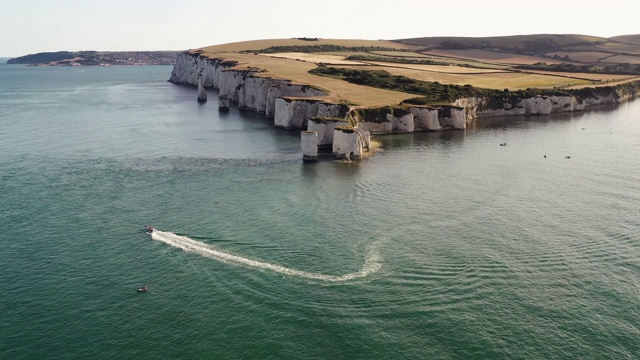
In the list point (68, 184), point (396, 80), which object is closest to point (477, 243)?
point (68, 184)

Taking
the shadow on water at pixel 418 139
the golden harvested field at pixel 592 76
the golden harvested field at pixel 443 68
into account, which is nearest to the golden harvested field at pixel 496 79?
the golden harvested field at pixel 443 68

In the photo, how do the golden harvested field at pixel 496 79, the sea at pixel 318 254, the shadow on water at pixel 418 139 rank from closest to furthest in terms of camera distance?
the sea at pixel 318 254
the shadow on water at pixel 418 139
the golden harvested field at pixel 496 79

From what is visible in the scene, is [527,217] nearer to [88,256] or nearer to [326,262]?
[326,262]

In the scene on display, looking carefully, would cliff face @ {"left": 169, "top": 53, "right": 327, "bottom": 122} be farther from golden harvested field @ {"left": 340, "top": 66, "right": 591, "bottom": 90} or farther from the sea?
golden harvested field @ {"left": 340, "top": 66, "right": 591, "bottom": 90}

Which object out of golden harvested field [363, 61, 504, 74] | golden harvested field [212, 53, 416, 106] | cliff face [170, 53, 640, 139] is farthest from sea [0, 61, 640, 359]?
golden harvested field [363, 61, 504, 74]

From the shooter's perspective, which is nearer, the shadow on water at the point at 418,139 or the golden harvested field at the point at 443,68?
the shadow on water at the point at 418,139

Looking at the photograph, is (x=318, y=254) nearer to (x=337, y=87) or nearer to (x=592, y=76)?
(x=337, y=87)

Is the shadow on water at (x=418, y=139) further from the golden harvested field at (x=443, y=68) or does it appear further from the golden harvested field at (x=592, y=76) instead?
the golden harvested field at (x=592, y=76)
